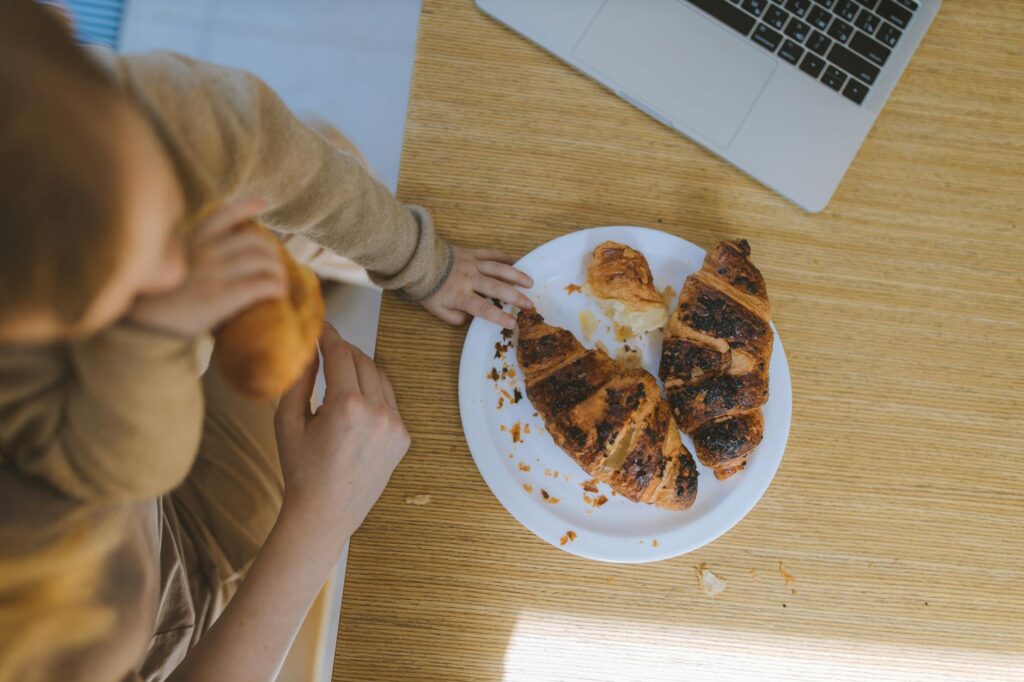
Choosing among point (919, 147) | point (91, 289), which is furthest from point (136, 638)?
point (919, 147)

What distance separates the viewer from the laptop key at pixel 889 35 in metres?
0.70

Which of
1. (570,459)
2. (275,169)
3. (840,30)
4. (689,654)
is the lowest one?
(689,654)

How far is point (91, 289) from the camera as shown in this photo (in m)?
0.17

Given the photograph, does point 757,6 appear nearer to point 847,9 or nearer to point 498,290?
point 847,9

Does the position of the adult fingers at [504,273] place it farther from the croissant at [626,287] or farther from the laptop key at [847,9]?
the laptop key at [847,9]

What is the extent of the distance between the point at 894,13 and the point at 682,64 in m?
0.23

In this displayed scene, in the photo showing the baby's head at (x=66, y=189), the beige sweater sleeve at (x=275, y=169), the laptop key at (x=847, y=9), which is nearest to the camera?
the baby's head at (x=66, y=189)

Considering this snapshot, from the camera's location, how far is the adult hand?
0.59m

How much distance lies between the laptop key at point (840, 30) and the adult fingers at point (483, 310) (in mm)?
468

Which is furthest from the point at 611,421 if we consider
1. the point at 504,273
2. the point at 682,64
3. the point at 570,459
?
the point at 682,64

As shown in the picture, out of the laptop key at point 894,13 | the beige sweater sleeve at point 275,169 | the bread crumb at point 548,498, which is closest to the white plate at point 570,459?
the bread crumb at point 548,498

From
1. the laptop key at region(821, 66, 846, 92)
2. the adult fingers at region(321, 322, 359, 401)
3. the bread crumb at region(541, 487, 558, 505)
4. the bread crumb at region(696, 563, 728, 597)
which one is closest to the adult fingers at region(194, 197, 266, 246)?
the adult fingers at region(321, 322, 359, 401)

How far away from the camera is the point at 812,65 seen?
0.70m

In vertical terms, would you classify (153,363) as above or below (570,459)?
above
